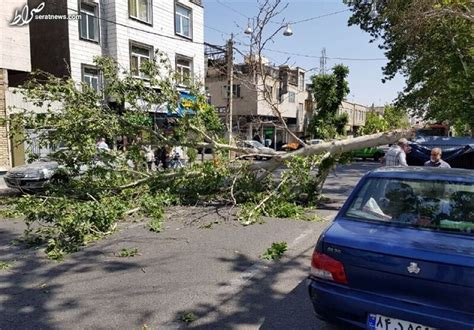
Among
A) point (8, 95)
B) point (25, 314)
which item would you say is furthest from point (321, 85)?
point (25, 314)

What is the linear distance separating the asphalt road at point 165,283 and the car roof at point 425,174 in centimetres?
155

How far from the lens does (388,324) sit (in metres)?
2.84

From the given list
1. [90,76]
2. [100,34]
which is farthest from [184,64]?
[90,76]

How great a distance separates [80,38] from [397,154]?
16.1 m

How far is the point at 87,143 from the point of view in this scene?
9016 mm

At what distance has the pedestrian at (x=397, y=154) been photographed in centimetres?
885

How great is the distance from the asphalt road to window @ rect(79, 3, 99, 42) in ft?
49.2

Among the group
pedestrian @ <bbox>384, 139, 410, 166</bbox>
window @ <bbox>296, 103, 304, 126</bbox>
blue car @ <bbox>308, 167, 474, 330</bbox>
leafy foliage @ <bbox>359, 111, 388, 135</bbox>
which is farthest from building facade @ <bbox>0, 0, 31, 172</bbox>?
window @ <bbox>296, 103, 304, 126</bbox>

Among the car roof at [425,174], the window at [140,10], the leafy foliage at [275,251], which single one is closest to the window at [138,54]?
the window at [140,10]

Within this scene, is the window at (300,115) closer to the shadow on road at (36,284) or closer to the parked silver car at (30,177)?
the parked silver car at (30,177)

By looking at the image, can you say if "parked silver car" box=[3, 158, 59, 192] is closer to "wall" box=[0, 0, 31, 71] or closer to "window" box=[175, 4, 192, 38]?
"wall" box=[0, 0, 31, 71]

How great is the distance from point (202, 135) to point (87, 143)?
8.52 ft

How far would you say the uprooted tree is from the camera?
895 centimetres

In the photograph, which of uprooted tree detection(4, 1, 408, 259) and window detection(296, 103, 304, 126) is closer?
uprooted tree detection(4, 1, 408, 259)
